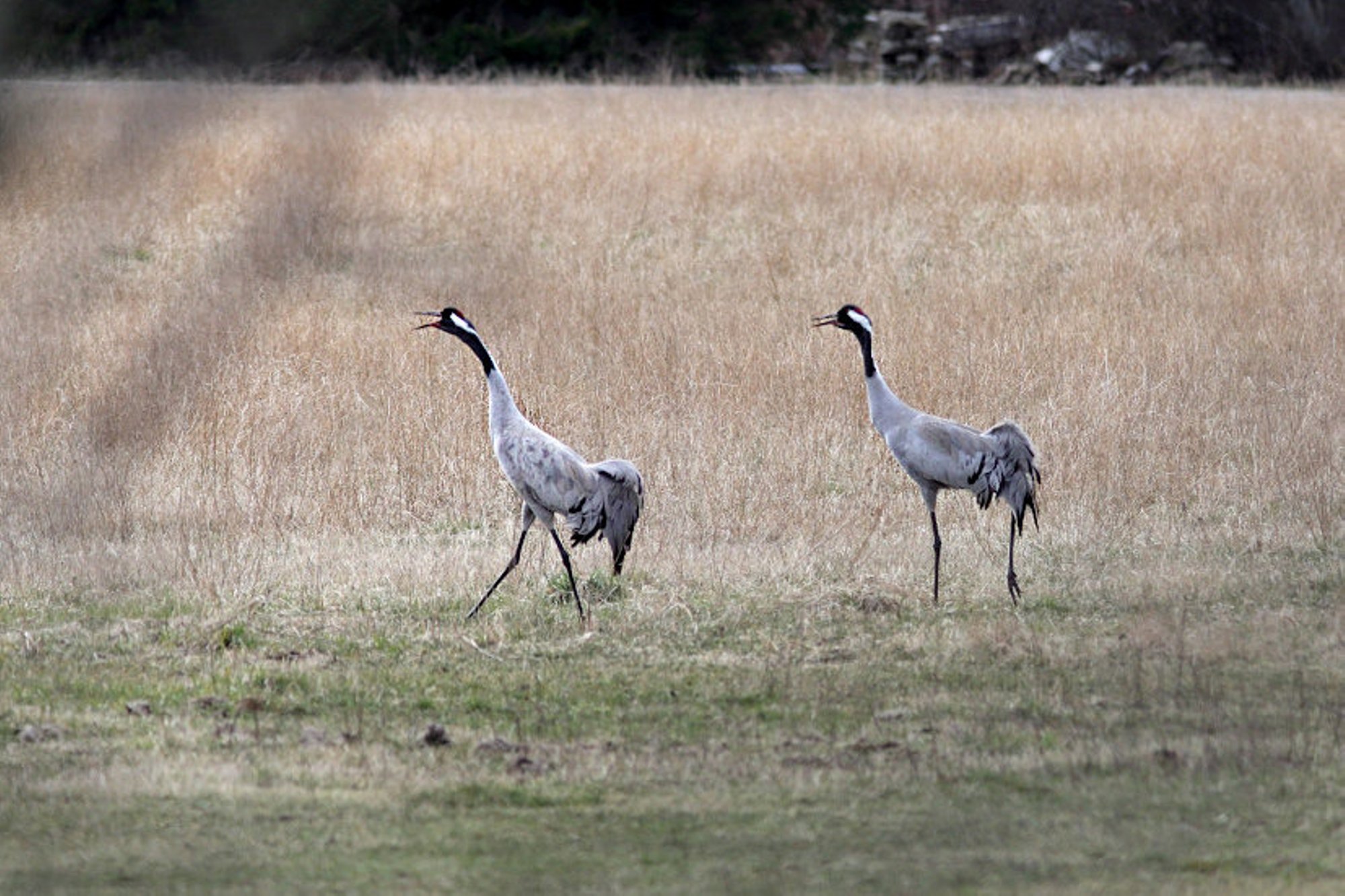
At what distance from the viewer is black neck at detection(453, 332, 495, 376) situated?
7848 mm

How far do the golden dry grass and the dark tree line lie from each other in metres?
0.74

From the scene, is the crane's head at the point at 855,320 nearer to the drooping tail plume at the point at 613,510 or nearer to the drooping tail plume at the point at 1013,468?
the drooping tail plume at the point at 1013,468

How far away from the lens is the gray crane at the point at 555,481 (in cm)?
771

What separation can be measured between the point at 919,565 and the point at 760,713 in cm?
246

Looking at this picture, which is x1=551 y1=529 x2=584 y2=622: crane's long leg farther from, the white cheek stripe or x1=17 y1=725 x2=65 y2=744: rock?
x1=17 y1=725 x2=65 y2=744: rock

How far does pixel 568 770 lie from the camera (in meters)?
5.64

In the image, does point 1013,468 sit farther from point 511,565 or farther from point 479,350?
point 479,350

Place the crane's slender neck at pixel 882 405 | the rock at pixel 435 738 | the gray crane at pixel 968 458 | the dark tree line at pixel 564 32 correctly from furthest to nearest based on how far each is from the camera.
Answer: the crane's slender neck at pixel 882 405 → the gray crane at pixel 968 458 → the dark tree line at pixel 564 32 → the rock at pixel 435 738

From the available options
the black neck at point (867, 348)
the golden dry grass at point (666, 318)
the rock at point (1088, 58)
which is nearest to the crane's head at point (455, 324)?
the golden dry grass at point (666, 318)

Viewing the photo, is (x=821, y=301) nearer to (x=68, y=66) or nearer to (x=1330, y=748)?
(x=68, y=66)

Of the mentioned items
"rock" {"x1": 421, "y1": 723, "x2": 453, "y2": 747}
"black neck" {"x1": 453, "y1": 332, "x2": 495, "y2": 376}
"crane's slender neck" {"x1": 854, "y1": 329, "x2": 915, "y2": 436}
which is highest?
"black neck" {"x1": 453, "y1": 332, "x2": 495, "y2": 376}

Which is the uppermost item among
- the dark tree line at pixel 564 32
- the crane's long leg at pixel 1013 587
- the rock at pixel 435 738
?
the dark tree line at pixel 564 32

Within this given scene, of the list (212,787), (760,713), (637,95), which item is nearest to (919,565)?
(760,713)

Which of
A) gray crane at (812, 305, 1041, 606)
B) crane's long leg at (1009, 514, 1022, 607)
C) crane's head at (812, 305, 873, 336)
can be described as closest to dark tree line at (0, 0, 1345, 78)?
crane's head at (812, 305, 873, 336)
